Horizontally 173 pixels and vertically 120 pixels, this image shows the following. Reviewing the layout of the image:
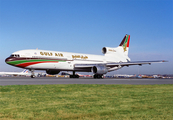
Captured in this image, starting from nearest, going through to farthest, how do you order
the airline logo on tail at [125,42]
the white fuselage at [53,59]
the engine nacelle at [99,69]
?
the white fuselage at [53,59] → the engine nacelle at [99,69] → the airline logo on tail at [125,42]

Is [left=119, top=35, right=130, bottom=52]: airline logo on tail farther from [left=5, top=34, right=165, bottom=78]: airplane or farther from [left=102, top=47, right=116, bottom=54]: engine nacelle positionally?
[left=5, top=34, right=165, bottom=78]: airplane

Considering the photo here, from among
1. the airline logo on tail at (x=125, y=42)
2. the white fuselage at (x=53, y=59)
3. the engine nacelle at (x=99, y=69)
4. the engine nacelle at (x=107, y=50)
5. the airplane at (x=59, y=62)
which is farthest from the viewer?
the airline logo on tail at (x=125, y=42)

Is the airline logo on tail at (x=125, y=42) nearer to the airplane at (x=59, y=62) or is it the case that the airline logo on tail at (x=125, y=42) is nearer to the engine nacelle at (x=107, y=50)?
the engine nacelle at (x=107, y=50)

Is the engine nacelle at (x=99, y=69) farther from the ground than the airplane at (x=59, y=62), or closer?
closer

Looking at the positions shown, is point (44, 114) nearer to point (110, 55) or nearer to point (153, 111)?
point (153, 111)

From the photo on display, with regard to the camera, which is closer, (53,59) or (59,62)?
(53,59)

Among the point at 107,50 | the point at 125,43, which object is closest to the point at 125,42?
the point at 125,43

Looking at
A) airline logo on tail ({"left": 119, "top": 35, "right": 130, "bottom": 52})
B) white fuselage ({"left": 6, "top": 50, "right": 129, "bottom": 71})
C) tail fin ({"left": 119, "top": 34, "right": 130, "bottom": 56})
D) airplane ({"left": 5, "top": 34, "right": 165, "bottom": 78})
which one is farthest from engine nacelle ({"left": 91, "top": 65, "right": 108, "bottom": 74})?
airline logo on tail ({"left": 119, "top": 35, "right": 130, "bottom": 52})

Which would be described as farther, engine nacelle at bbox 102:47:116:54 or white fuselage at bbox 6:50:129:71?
engine nacelle at bbox 102:47:116:54

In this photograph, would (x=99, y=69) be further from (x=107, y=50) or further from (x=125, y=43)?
(x=125, y=43)

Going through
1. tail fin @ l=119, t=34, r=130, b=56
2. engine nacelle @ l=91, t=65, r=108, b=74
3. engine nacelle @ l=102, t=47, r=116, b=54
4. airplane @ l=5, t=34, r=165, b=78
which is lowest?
engine nacelle @ l=91, t=65, r=108, b=74

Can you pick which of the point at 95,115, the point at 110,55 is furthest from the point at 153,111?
the point at 110,55

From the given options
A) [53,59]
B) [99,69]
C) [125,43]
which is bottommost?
[99,69]

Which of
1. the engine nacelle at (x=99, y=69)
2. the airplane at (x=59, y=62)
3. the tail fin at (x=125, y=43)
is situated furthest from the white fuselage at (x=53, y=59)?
the tail fin at (x=125, y=43)
